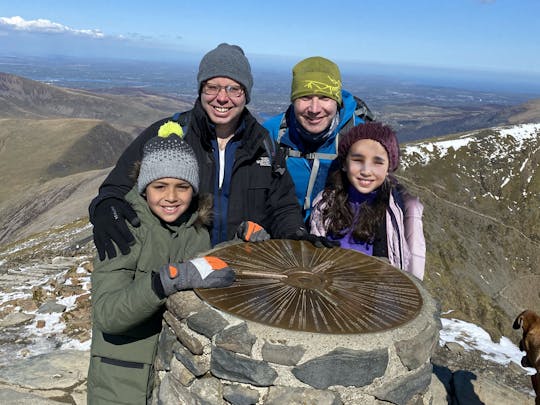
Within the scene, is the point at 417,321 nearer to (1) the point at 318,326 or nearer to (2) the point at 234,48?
(1) the point at 318,326

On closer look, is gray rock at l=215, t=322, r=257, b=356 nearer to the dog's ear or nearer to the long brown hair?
the dog's ear

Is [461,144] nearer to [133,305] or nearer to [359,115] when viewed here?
[359,115]

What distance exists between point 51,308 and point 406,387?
8.12m

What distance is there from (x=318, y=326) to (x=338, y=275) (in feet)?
3.81

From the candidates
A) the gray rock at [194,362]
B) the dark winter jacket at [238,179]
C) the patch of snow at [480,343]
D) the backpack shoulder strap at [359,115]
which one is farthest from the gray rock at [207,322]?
the patch of snow at [480,343]

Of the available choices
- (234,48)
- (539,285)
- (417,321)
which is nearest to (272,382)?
(417,321)

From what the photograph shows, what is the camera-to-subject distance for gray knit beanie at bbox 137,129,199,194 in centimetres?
459

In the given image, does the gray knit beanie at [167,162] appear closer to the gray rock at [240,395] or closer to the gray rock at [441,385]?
the gray rock at [240,395]

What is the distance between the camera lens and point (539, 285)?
31.5 metres

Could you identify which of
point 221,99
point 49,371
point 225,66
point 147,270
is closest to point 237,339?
point 147,270

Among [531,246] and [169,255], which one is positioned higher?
[169,255]

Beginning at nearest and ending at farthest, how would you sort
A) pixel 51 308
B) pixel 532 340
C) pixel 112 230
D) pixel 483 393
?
1. pixel 532 340
2. pixel 112 230
3. pixel 483 393
4. pixel 51 308

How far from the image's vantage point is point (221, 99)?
5.35 metres

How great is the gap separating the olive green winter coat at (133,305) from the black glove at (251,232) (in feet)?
2.52
